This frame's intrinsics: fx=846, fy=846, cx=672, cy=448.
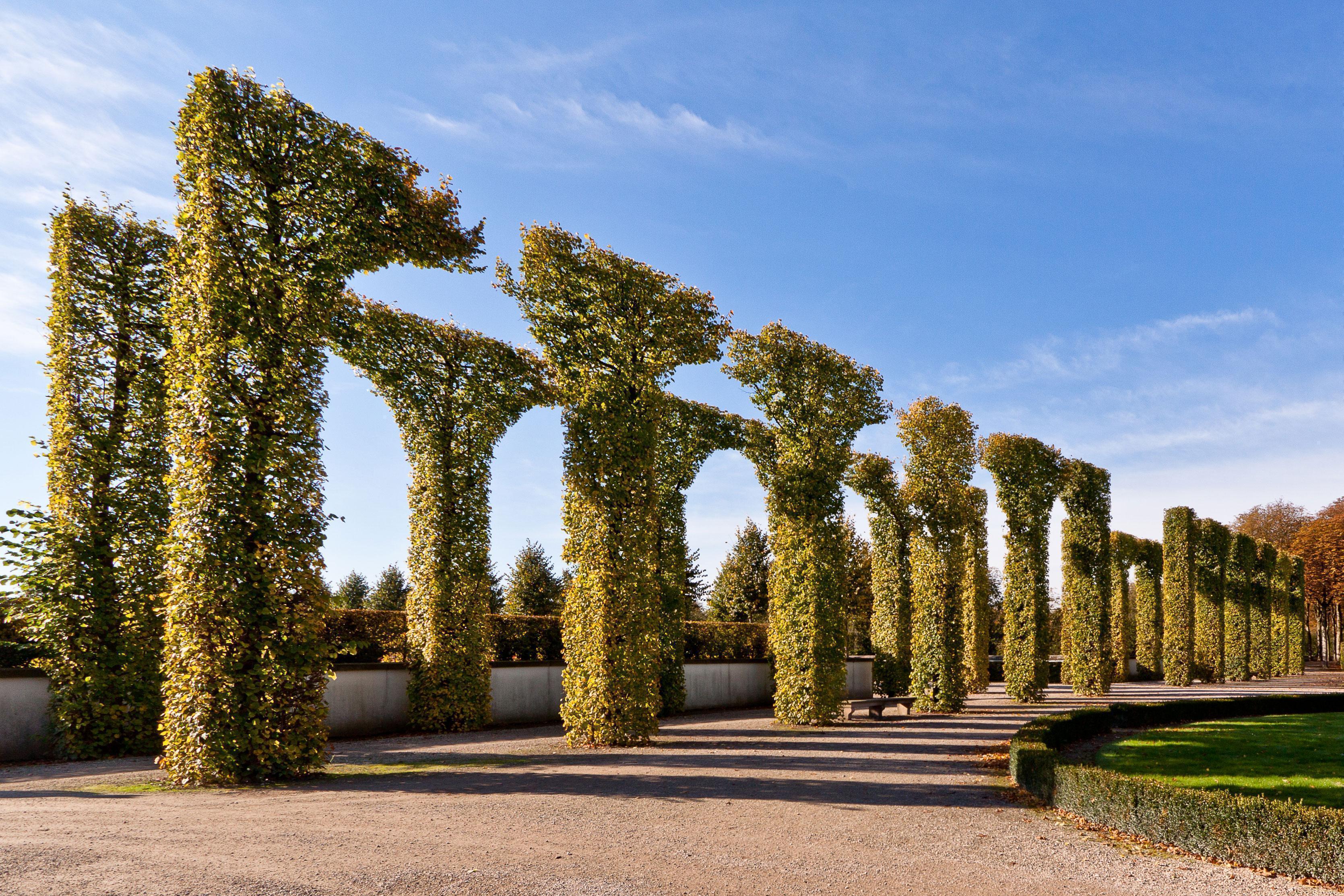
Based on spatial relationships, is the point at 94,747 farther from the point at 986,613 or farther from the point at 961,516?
the point at 986,613

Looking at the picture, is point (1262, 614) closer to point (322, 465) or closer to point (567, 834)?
point (567, 834)

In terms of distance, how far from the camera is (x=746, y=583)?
35.8 m

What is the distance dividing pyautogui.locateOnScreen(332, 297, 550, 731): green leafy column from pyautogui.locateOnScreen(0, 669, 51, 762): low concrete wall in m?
6.35

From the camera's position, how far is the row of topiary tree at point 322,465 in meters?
11.4

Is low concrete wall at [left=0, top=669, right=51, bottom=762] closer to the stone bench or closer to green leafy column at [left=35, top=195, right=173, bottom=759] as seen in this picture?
green leafy column at [left=35, top=195, right=173, bottom=759]

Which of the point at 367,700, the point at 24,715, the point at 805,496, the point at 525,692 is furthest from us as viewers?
the point at 525,692

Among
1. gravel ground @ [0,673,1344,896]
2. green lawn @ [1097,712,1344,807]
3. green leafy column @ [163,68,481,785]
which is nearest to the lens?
gravel ground @ [0,673,1344,896]

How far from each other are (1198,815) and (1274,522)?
7362 centimetres

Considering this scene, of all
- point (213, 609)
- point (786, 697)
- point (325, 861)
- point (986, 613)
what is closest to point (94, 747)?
point (213, 609)

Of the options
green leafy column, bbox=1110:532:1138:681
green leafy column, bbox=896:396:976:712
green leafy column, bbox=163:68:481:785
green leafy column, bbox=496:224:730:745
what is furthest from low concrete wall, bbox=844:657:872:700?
green leafy column, bbox=163:68:481:785

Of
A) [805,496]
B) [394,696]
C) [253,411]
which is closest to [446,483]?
[394,696]

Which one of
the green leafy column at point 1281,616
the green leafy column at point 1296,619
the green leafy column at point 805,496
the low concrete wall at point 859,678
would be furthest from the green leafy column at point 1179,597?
the green leafy column at point 805,496

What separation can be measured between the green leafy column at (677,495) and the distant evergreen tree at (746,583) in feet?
43.1

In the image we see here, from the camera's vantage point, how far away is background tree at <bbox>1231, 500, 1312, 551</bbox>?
6631cm
